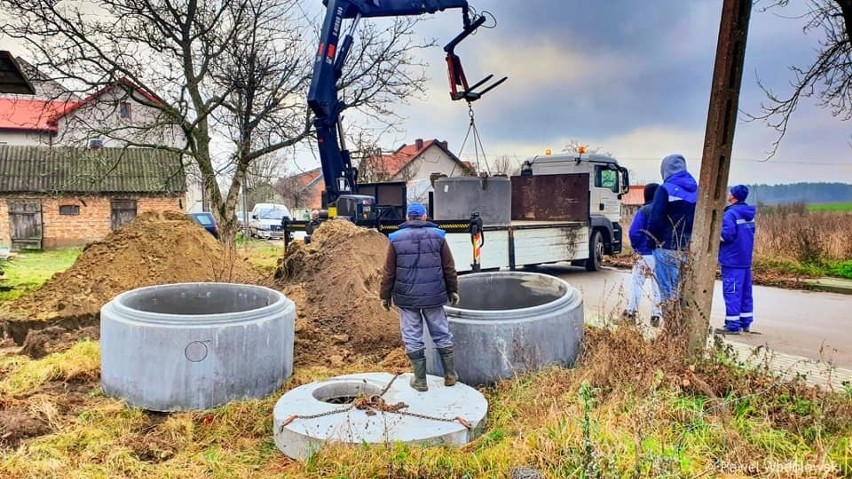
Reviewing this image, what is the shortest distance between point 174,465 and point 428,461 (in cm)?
174

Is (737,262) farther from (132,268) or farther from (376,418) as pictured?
(132,268)

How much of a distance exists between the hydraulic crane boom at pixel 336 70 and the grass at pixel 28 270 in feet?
20.1

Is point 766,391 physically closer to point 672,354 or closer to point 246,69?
point 672,354

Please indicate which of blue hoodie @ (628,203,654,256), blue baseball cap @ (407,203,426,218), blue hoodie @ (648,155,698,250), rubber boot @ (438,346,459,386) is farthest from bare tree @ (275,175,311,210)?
rubber boot @ (438,346,459,386)

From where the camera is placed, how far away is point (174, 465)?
4.09 metres

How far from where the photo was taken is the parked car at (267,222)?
3206cm

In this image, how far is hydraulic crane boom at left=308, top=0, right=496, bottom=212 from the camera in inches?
484

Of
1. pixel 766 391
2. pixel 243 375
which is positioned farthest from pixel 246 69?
pixel 766 391

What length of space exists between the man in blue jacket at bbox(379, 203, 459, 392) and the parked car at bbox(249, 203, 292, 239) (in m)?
26.6

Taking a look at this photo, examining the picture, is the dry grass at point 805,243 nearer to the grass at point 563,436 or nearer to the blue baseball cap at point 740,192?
the blue baseball cap at point 740,192

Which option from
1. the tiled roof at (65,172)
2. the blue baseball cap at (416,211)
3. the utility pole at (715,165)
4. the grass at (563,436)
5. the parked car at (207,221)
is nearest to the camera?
the grass at (563,436)

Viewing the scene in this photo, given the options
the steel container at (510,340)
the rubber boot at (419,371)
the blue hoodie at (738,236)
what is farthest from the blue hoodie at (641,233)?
the rubber boot at (419,371)

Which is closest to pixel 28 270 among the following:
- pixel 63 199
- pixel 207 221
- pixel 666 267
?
pixel 207 221

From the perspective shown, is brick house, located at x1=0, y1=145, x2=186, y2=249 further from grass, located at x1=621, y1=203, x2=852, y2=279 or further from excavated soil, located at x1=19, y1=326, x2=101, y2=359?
grass, located at x1=621, y1=203, x2=852, y2=279
